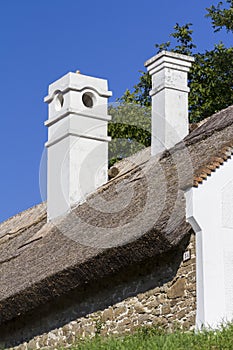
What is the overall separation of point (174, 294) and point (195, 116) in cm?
1048

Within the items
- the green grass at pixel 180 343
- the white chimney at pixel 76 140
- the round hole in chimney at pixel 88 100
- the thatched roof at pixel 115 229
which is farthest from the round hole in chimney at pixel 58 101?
the green grass at pixel 180 343

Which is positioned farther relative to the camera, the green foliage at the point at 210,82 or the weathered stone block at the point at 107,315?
the green foliage at the point at 210,82

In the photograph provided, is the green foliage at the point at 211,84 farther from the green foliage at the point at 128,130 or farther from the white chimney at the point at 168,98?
the white chimney at the point at 168,98

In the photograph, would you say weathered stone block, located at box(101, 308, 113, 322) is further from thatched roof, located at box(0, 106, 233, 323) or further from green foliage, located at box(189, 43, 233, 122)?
green foliage, located at box(189, 43, 233, 122)

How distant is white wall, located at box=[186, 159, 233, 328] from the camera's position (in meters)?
10.9

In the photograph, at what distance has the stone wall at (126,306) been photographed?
11.4 meters

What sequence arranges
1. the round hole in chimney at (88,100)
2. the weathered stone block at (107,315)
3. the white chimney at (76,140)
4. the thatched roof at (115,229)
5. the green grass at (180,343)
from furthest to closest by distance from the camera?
the round hole in chimney at (88,100)
the white chimney at (76,140)
the weathered stone block at (107,315)
the thatched roof at (115,229)
the green grass at (180,343)

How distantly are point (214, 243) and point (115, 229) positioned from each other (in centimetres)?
177

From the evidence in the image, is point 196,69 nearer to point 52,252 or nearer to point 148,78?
point 148,78

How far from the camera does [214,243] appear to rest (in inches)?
439

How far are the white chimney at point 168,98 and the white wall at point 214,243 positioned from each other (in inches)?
148

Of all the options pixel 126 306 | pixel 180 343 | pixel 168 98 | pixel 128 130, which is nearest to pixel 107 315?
pixel 126 306

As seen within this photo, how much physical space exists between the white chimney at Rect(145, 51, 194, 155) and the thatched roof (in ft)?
1.75

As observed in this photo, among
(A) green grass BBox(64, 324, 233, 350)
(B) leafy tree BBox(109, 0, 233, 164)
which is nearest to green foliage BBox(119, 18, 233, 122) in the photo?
(B) leafy tree BBox(109, 0, 233, 164)
